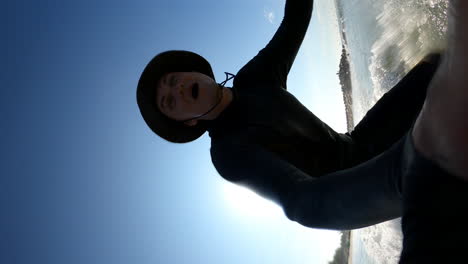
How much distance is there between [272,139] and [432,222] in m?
0.79

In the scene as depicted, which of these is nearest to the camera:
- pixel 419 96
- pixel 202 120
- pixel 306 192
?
pixel 306 192

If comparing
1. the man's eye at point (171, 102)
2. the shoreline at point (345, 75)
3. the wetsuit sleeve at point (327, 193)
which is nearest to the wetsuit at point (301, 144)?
the wetsuit sleeve at point (327, 193)

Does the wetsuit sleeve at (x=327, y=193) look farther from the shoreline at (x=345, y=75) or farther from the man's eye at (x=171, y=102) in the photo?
the shoreline at (x=345, y=75)

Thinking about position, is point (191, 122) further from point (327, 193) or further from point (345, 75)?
point (345, 75)

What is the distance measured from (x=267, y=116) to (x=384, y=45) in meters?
1.57

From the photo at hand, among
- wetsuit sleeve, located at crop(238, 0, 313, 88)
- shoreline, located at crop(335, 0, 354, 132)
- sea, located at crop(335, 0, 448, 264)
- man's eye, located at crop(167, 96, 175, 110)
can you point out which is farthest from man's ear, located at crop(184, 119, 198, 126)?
shoreline, located at crop(335, 0, 354, 132)

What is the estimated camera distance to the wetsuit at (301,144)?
0.80 metres

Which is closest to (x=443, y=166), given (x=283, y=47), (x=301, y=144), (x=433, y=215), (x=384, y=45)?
(x=433, y=215)

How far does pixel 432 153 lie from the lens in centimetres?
55

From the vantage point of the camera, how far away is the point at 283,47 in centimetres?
169

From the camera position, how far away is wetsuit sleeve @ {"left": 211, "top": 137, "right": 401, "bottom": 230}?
76 cm

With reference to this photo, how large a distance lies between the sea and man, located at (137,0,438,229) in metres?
0.32

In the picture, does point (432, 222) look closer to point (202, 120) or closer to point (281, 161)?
point (281, 161)

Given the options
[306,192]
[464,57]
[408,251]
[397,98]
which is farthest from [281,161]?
[397,98]
